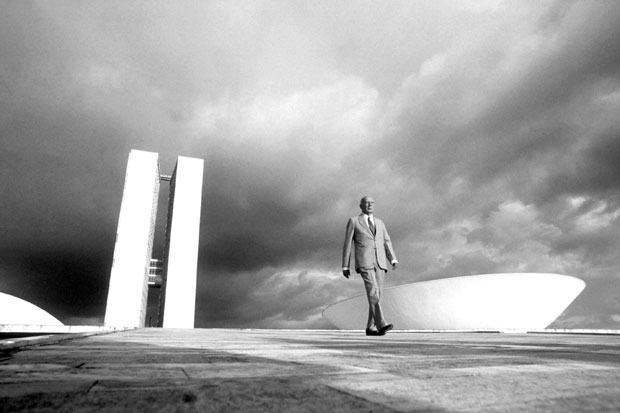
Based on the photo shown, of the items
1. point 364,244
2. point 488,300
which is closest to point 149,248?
point 488,300

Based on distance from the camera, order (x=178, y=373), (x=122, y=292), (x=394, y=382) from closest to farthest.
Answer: (x=394, y=382) < (x=178, y=373) < (x=122, y=292)

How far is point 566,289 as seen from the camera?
1859 cm

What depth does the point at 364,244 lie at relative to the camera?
418 centimetres

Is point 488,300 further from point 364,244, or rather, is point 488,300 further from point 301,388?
point 301,388

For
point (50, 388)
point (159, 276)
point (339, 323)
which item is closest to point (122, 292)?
point (159, 276)

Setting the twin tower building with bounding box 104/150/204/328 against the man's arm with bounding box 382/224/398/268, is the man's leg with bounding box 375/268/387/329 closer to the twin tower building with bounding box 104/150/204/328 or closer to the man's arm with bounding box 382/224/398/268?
the man's arm with bounding box 382/224/398/268

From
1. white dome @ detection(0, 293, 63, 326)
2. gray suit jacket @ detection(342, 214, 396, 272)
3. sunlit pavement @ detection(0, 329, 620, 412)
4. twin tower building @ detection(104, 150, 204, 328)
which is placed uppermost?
twin tower building @ detection(104, 150, 204, 328)

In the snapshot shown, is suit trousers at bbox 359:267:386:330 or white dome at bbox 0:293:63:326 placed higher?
white dome at bbox 0:293:63:326

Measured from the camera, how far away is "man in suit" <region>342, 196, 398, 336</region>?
160 inches

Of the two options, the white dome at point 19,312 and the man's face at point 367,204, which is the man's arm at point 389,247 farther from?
the white dome at point 19,312

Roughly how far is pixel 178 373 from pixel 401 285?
797 inches

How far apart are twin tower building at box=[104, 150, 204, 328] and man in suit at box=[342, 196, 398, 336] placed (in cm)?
2393

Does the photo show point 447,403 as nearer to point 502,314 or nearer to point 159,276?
point 502,314

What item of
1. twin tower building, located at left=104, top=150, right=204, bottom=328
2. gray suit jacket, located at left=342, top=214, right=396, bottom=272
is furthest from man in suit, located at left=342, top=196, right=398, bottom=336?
twin tower building, located at left=104, top=150, right=204, bottom=328
